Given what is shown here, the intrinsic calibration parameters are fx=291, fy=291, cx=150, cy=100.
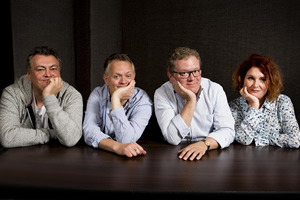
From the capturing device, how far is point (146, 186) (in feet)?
3.66

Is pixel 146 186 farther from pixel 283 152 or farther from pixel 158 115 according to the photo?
pixel 283 152

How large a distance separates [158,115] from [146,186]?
2.66ft

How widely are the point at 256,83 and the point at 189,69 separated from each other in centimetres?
47

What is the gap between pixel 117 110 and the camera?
172cm

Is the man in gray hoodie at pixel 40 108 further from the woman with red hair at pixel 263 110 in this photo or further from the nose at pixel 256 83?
the nose at pixel 256 83

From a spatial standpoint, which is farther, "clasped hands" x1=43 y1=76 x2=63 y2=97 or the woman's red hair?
the woman's red hair

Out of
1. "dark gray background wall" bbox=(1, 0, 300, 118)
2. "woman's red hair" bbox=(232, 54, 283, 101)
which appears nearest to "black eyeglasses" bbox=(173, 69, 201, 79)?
"woman's red hair" bbox=(232, 54, 283, 101)

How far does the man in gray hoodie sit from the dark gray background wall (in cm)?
108

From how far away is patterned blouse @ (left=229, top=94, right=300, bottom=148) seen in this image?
5.86 feet

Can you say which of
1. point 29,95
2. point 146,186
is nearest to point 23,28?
point 29,95

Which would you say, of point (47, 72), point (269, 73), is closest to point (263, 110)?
point (269, 73)

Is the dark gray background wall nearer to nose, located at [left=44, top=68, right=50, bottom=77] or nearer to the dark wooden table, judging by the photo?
nose, located at [left=44, top=68, right=50, bottom=77]

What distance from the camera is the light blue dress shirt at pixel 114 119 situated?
1.72 meters

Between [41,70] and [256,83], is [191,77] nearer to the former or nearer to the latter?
[256,83]
